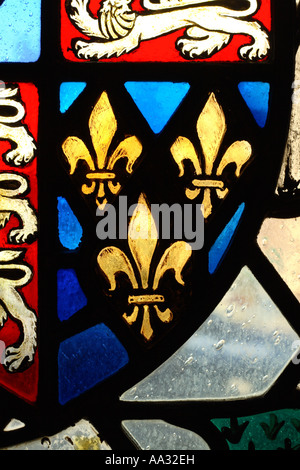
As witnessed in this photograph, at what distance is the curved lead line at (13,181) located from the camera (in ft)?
3.20

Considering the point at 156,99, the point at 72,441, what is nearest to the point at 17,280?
the point at 72,441

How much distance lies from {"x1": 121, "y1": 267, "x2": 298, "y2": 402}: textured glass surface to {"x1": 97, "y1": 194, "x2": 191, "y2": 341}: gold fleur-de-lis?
9 cm

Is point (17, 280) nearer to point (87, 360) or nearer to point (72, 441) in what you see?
point (87, 360)

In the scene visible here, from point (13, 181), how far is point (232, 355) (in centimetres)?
62

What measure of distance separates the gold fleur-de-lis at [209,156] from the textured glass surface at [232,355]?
0.20 metres

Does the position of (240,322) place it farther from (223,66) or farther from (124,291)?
(223,66)

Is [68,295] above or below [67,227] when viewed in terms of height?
below

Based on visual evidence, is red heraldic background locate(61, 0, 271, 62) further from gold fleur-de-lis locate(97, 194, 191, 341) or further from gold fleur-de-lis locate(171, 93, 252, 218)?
Result: gold fleur-de-lis locate(97, 194, 191, 341)

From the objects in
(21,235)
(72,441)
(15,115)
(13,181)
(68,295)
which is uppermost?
(15,115)

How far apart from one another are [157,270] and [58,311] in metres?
0.23

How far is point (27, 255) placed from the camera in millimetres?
983

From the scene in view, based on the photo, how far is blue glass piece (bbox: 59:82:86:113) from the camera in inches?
39.0

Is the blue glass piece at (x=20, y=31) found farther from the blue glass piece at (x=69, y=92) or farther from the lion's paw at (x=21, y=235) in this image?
the lion's paw at (x=21, y=235)

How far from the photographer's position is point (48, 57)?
0.99 metres
